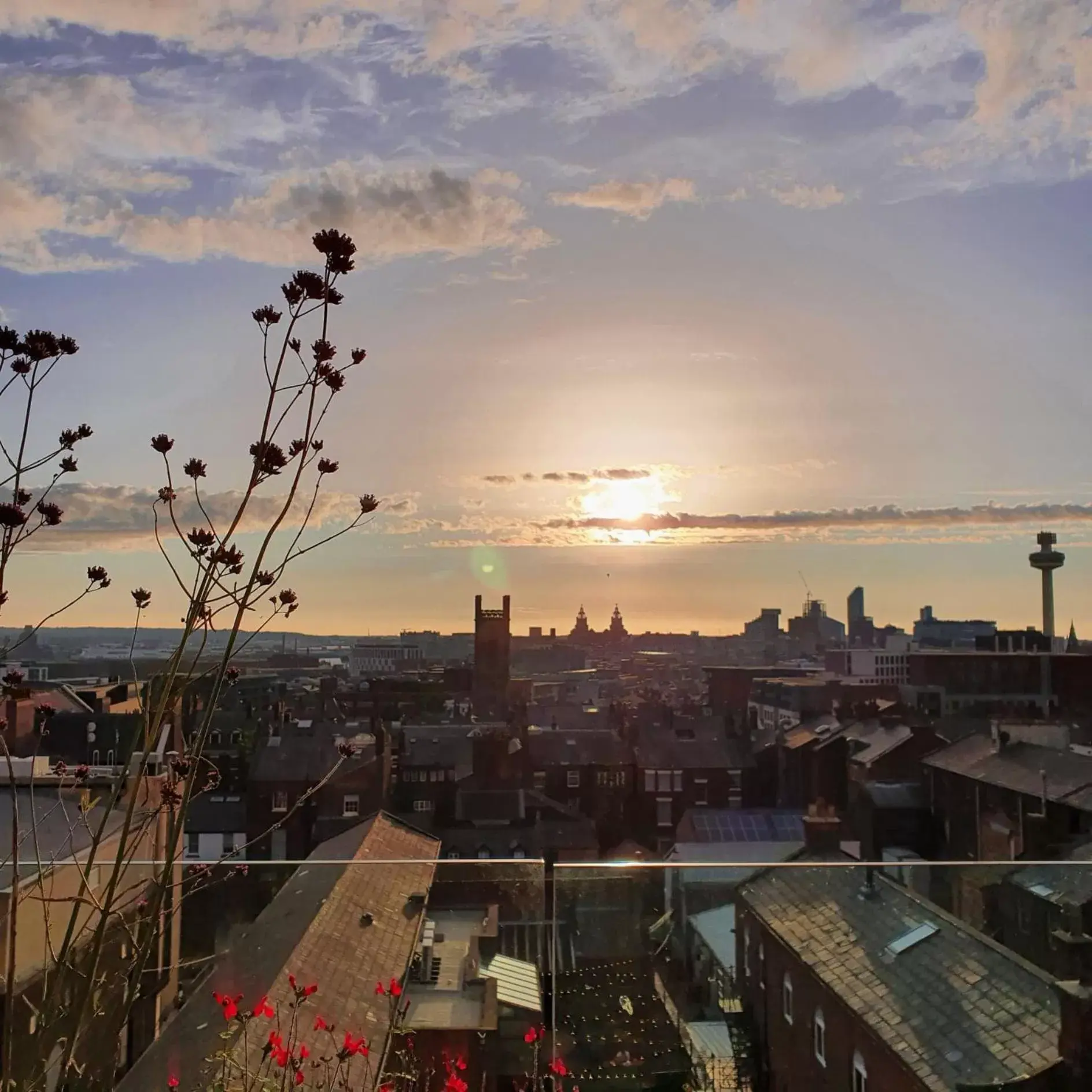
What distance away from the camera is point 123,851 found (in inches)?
47.9

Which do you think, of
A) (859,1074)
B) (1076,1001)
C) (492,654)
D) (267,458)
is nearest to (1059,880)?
(1076,1001)

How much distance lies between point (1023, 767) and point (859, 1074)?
14767 millimetres

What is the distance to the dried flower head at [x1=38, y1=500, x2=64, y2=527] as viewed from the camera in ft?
4.27

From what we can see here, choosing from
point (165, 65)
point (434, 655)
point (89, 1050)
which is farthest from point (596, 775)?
point (89, 1050)

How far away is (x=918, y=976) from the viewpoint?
204cm

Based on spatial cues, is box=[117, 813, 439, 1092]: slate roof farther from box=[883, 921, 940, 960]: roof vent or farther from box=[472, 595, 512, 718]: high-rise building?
box=[472, 595, 512, 718]: high-rise building

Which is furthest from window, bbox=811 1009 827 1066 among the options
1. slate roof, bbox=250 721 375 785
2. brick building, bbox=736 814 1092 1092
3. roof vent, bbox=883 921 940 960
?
slate roof, bbox=250 721 375 785

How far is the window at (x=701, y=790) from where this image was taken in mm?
21953

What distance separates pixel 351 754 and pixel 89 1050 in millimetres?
588

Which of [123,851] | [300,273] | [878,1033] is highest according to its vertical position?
[300,273]

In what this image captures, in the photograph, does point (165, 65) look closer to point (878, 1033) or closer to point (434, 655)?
point (878, 1033)

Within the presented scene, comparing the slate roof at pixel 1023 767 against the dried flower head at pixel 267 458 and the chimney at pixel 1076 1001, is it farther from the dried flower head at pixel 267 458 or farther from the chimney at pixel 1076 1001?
the dried flower head at pixel 267 458

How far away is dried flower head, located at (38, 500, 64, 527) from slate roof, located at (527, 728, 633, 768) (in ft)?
68.0

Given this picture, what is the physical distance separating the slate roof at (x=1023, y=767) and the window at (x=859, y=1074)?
1270cm
